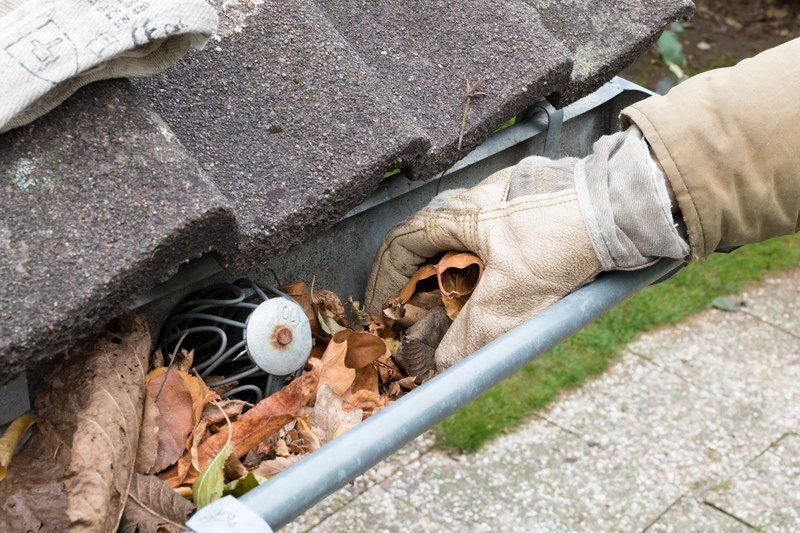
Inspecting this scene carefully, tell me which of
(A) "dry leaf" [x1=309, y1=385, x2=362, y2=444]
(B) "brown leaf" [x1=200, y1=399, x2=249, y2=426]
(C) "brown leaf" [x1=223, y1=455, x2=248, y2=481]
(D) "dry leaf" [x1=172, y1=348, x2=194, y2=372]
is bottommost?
(A) "dry leaf" [x1=309, y1=385, x2=362, y2=444]

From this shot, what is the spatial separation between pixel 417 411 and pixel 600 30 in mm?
1005

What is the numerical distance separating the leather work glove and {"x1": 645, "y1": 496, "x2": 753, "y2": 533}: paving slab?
2130 millimetres

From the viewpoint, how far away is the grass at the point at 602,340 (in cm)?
A: 372

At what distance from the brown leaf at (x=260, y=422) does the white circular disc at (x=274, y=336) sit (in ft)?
0.11

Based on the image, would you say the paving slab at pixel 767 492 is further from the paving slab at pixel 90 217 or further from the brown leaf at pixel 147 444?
the paving slab at pixel 90 217

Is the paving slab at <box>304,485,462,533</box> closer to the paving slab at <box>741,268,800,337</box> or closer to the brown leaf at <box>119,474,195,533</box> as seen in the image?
the paving slab at <box>741,268,800,337</box>

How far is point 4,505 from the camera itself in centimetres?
111

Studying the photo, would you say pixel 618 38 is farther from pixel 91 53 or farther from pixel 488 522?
pixel 488 522

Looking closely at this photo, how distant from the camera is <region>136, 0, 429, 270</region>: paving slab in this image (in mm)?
1249

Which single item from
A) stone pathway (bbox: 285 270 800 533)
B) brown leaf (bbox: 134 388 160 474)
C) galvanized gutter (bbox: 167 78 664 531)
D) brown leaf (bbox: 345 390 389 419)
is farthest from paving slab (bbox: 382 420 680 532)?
brown leaf (bbox: 134 388 160 474)

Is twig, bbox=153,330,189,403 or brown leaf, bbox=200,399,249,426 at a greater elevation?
twig, bbox=153,330,189,403

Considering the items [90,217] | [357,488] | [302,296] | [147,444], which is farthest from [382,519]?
[90,217]

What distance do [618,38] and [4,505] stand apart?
131 centimetres

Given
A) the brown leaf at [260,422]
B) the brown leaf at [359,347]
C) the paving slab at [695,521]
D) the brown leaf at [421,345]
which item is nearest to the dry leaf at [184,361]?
the brown leaf at [260,422]
